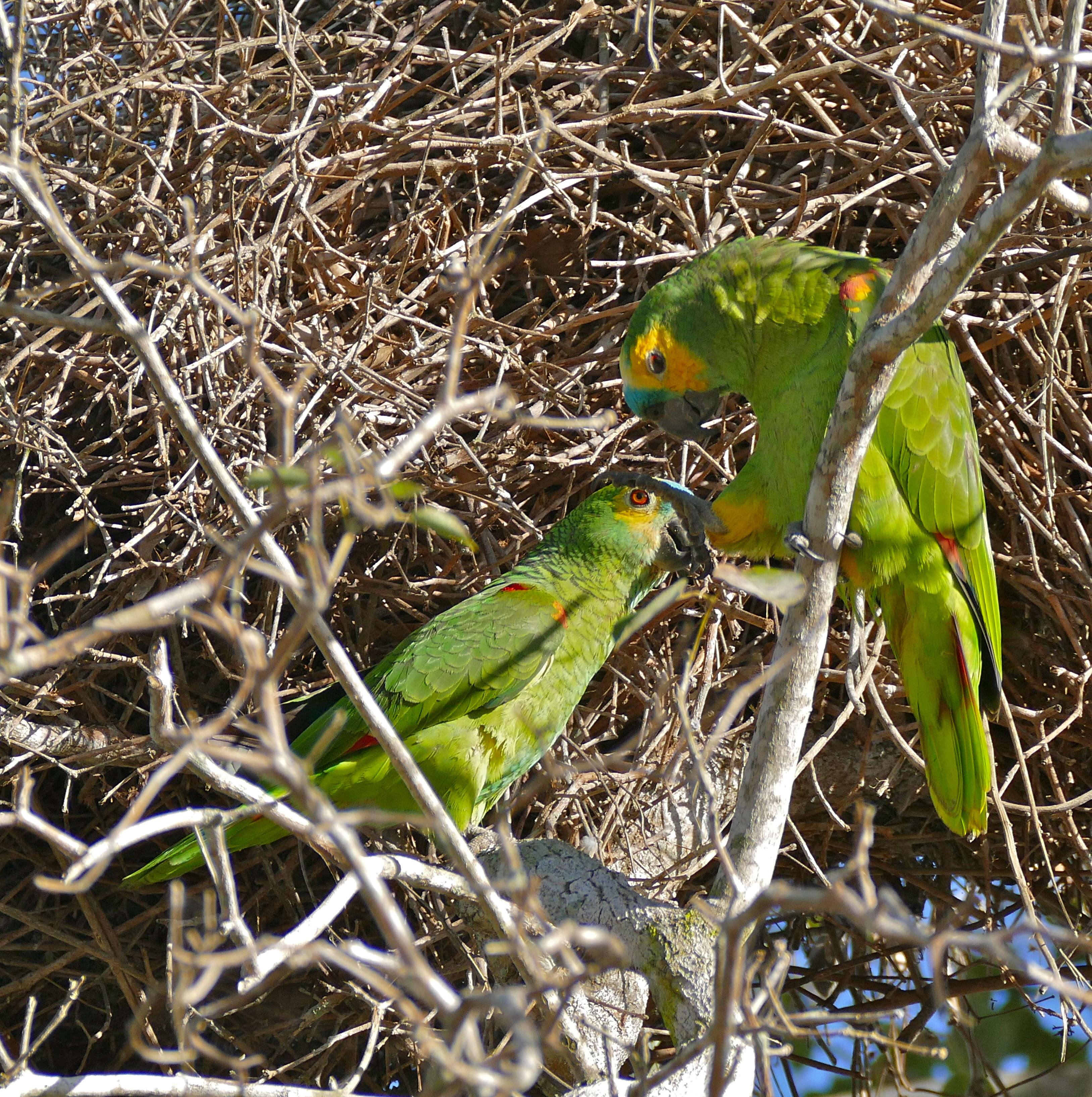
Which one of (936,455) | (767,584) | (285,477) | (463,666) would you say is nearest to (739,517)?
(936,455)

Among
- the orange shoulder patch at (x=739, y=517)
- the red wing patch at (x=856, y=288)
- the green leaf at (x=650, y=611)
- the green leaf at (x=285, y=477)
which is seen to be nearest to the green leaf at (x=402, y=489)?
the green leaf at (x=285, y=477)

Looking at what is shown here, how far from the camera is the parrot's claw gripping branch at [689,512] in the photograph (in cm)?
258

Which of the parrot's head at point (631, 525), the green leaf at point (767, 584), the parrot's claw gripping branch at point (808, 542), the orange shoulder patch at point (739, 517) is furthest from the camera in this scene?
the parrot's head at point (631, 525)

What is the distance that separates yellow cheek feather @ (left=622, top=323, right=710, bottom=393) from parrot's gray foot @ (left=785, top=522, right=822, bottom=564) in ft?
1.42

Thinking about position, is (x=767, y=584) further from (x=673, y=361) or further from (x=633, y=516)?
(x=633, y=516)

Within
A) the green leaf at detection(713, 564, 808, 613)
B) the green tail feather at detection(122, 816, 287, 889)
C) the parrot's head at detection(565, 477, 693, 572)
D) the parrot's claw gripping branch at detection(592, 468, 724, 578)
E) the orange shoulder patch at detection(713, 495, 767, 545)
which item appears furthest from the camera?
the parrot's head at detection(565, 477, 693, 572)

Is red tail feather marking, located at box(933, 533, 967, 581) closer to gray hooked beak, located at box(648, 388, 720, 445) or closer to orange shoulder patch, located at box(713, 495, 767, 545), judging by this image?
orange shoulder patch, located at box(713, 495, 767, 545)

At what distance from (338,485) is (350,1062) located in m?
2.36

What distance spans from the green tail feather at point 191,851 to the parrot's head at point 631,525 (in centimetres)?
104

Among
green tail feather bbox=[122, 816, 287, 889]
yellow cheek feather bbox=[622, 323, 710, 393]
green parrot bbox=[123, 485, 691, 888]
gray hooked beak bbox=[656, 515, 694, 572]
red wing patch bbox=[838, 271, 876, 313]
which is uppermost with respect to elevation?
red wing patch bbox=[838, 271, 876, 313]

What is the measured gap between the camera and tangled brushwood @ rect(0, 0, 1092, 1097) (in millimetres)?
2627

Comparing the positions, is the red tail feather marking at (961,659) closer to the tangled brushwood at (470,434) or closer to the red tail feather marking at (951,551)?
the red tail feather marking at (951,551)

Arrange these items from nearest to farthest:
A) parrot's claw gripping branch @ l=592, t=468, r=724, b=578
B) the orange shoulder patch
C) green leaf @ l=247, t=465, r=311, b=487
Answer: green leaf @ l=247, t=465, r=311, b=487
the orange shoulder patch
parrot's claw gripping branch @ l=592, t=468, r=724, b=578

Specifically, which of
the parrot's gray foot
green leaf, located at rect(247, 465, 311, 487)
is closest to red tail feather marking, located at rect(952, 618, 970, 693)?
the parrot's gray foot
